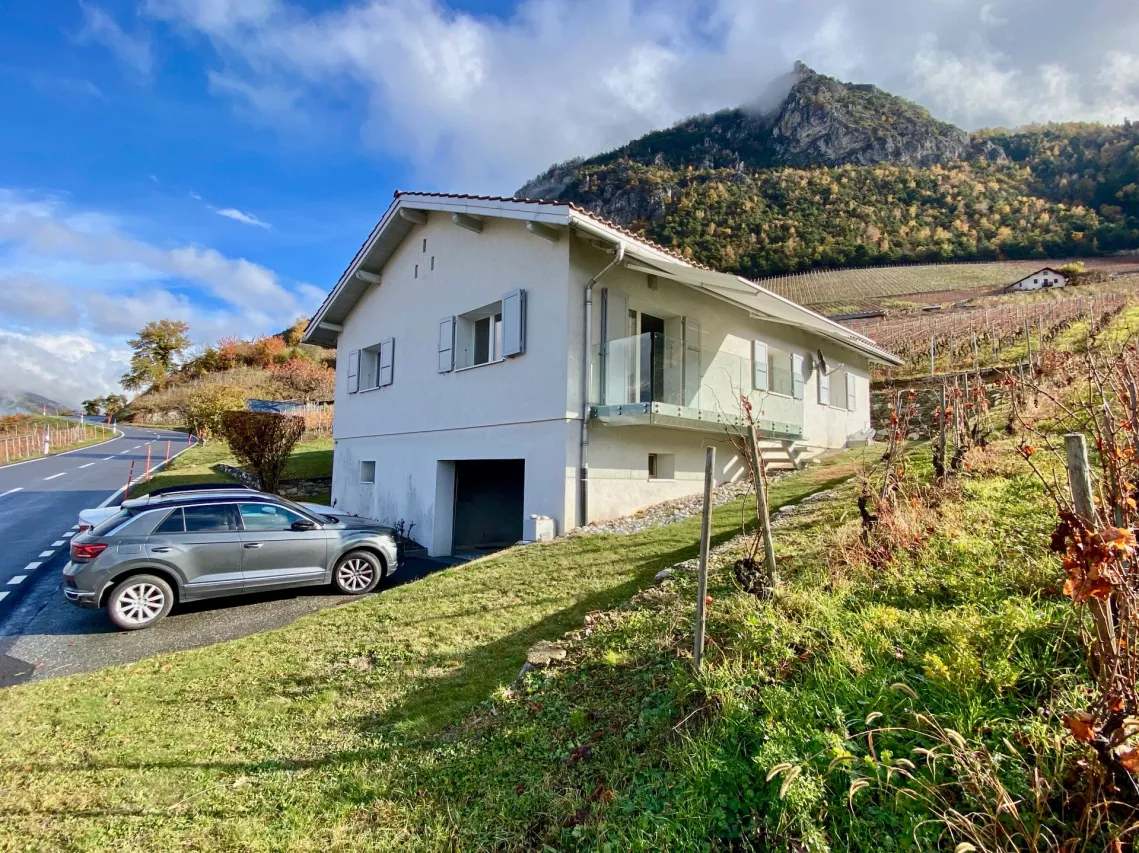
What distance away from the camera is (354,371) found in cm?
1642

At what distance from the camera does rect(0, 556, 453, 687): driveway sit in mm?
6485

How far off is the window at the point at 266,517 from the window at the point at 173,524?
711 mm

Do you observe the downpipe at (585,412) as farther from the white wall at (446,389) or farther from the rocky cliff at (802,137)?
the rocky cliff at (802,137)

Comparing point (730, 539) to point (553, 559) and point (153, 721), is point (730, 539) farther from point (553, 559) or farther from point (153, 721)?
point (153, 721)

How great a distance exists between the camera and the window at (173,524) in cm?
783

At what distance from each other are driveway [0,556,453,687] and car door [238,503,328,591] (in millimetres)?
401

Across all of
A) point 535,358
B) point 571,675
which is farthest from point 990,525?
point 535,358

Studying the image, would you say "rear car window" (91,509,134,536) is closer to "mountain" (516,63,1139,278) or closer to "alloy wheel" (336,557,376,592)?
"alloy wheel" (336,557,376,592)

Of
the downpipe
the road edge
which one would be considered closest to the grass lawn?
the downpipe

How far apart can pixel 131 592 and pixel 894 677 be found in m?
8.56

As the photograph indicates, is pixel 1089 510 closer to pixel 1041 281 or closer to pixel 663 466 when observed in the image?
pixel 663 466

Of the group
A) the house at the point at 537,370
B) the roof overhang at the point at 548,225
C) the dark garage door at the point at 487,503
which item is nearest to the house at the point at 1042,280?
the roof overhang at the point at 548,225

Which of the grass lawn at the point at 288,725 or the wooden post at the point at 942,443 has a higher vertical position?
the wooden post at the point at 942,443

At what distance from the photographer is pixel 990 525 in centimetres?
483
